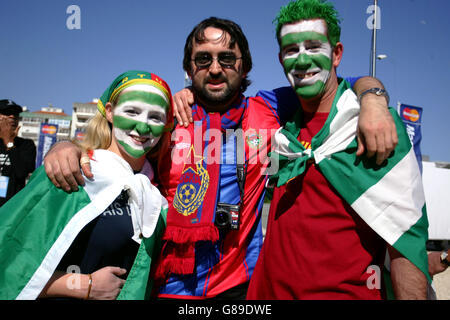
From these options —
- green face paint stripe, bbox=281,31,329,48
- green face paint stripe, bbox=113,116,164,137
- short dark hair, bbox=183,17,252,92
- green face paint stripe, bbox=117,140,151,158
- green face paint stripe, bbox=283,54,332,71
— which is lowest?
green face paint stripe, bbox=117,140,151,158

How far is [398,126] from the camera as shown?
1676 millimetres

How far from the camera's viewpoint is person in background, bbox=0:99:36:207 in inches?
198

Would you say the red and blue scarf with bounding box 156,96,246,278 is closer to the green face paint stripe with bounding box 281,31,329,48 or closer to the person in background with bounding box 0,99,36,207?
the green face paint stripe with bounding box 281,31,329,48

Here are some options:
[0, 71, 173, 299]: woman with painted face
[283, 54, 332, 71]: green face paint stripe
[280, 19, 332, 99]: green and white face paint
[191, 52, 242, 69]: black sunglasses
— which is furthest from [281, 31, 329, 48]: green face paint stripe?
[0, 71, 173, 299]: woman with painted face

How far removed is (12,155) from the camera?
17.0 ft

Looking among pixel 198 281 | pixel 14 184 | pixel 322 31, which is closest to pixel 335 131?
pixel 322 31

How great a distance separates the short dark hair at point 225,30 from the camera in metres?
2.57

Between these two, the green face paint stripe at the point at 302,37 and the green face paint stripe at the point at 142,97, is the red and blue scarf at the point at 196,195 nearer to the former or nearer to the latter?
the green face paint stripe at the point at 142,97

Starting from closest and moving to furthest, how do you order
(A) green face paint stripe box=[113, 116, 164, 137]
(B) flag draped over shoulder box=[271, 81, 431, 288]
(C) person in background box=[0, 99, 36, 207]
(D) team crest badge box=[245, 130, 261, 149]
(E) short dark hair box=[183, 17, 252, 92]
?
(B) flag draped over shoulder box=[271, 81, 431, 288]
(A) green face paint stripe box=[113, 116, 164, 137]
(D) team crest badge box=[245, 130, 261, 149]
(E) short dark hair box=[183, 17, 252, 92]
(C) person in background box=[0, 99, 36, 207]

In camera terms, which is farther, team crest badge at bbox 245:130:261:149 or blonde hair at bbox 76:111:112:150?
team crest badge at bbox 245:130:261:149

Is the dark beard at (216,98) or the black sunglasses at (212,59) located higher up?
the black sunglasses at (212,59)

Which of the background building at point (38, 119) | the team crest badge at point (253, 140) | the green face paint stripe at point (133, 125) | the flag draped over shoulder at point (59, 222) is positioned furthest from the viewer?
the background building at point (38, 119)

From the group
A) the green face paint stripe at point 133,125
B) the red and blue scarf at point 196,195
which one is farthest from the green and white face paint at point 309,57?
the green face paint stripe at point 133,125

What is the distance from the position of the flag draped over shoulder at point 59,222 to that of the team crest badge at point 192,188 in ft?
0.52
